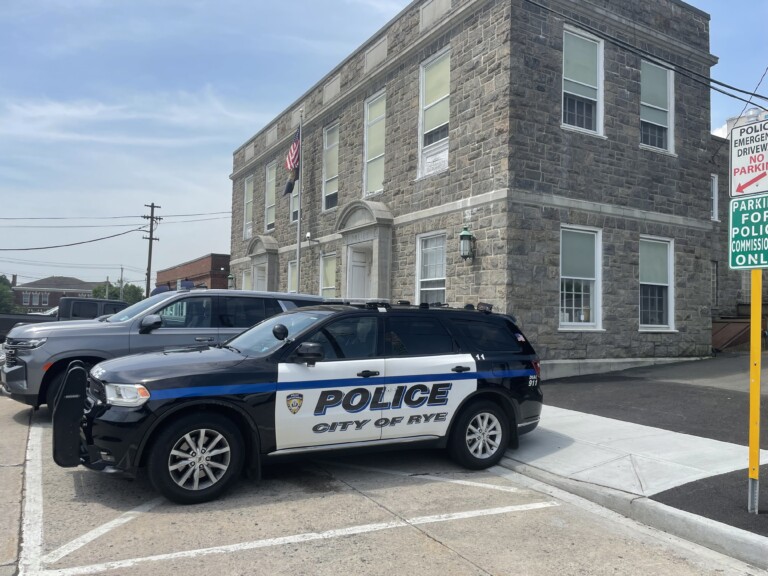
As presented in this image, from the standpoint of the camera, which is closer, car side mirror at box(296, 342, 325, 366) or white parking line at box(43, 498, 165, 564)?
white parking line at box(43, 498, 165, 564)

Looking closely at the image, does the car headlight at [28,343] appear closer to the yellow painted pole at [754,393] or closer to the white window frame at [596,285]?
the yellow painted pole at [754,393]

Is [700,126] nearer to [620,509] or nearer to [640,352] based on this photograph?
[640,352]

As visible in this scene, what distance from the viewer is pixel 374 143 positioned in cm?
1681

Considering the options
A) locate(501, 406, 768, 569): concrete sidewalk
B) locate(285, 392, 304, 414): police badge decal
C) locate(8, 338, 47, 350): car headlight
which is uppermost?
locate(8, 338, 47, 350): car headlight

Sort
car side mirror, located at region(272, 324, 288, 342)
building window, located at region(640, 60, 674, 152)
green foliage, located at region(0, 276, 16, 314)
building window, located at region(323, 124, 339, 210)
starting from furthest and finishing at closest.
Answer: green foliage, located at region(0, 276, 16, 314) → building window, located at region(323, 124, 339, 210) → building window, located at region(640, 60, 674, 152) → car side mirror, located at region(272, 324, 288, 342)

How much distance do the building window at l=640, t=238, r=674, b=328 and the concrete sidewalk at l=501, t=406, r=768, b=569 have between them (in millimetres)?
6337

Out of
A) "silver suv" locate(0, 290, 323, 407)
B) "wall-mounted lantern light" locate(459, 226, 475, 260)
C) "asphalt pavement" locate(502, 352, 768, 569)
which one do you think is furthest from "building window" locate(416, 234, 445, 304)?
"silver suv" locate(0, 290, 323, 407)

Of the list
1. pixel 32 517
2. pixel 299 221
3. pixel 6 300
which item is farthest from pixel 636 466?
pixel 6 300

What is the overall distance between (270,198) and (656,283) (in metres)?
15.0

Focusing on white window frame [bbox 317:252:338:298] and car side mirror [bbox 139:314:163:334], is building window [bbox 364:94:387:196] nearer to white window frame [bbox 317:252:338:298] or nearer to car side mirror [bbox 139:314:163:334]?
white window frame [bbox 317:252:338:298]

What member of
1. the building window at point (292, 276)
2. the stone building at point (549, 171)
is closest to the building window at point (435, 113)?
the stone building at point (549, 171)

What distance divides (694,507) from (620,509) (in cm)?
59

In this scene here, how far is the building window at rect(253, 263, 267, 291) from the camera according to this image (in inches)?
955

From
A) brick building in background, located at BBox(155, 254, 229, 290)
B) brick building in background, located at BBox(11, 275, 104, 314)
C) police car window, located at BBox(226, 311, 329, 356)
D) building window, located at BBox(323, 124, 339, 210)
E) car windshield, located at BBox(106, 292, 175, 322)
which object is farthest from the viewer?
brick building in background, located at BBox(11, 275, 104, 314)
